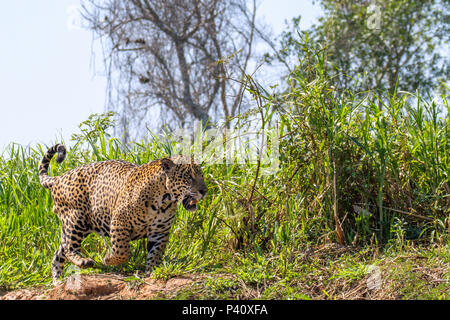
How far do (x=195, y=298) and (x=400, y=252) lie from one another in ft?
6.04

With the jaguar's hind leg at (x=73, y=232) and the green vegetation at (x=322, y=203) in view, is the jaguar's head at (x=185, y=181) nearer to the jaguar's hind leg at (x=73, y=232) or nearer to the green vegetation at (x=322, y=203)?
the green vegetation at (x=322, y=203)

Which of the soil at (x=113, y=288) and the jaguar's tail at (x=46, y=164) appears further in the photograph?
the jaguar's tail at (x=46, y=164)

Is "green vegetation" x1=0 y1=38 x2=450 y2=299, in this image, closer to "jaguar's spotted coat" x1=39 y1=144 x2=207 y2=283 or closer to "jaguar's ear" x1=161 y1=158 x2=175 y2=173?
"jaguar's spotted coat" x1=39 y1=144 x2=207 y2=283

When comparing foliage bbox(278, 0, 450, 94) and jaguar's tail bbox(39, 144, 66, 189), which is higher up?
foliage bbox(278, 0, 450, 94)

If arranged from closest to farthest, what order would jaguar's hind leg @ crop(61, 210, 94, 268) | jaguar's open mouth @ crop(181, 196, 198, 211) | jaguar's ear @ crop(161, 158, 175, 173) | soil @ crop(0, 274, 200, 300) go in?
soil @ crop(0, 274, 200, 300) → jaguar's open mouth @ crop(181, 196, 198, 211) → jaguar's ear @ crop(161, 158, 175, 173) → jaguar's hind leg @ crop(61, 210, 94, 268)

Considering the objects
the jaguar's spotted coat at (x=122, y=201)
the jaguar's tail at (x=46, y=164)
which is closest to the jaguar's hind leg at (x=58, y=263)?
the jaguar's spotted coat at (x=122, y=201)

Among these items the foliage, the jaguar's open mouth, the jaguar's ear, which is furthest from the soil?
the foliage

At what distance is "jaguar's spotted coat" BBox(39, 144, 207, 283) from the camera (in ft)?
14.8

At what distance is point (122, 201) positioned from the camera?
4.72 metres

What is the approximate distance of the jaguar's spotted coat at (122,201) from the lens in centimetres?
450

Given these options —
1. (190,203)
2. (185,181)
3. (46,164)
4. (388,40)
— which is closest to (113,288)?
(190,203)

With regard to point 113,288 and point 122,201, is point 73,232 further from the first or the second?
point 113,288

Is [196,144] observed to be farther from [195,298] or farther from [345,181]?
[195,298]
